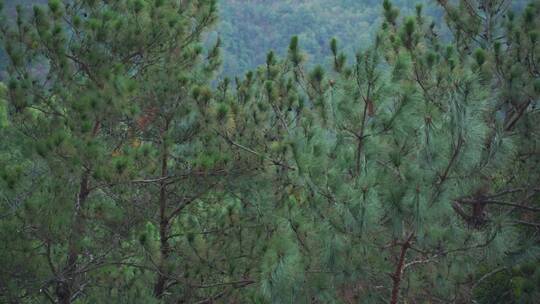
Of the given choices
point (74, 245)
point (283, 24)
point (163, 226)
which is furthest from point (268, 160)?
point (283, 24)

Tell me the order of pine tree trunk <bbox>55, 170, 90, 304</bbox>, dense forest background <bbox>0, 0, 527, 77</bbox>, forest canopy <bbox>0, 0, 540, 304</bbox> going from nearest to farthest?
forest canopy <bbox>0, 0, 540, 304</bbox>
pine tree trunk <bbox>55, 170, 90, 304</bbox>
dense forest background <bbox>0, 0, 527, 77</bbox>

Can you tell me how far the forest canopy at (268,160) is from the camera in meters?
3.54

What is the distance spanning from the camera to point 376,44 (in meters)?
3.69

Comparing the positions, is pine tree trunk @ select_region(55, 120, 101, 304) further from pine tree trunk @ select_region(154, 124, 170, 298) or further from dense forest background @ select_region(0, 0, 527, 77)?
dense forest background @ select_region(0, 0, 527, 77)

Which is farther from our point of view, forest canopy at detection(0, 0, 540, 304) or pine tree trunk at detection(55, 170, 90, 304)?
pine tree trunk at detection(55, 170, 90, 304)

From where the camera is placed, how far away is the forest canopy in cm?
354

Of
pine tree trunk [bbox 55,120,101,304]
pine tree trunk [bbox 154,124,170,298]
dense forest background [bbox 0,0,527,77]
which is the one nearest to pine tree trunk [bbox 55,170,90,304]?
pine tree trunk [bbox 55,120,101,304]

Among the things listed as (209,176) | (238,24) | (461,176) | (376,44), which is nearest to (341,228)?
(461,176)

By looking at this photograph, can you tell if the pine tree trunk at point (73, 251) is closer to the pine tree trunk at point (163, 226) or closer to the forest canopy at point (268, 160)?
the forest canopy at point (268, 160)

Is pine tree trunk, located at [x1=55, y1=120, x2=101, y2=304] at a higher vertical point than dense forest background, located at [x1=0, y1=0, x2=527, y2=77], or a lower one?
lower

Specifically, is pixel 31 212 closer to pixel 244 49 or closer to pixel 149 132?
pixel 149 132

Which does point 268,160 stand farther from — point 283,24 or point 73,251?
point 283,24

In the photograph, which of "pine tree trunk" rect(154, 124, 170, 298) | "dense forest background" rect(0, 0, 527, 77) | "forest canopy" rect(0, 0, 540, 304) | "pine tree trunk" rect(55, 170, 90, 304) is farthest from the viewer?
"dense forest background" rect(0, 0, 527, 77)

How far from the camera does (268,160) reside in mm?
5375
